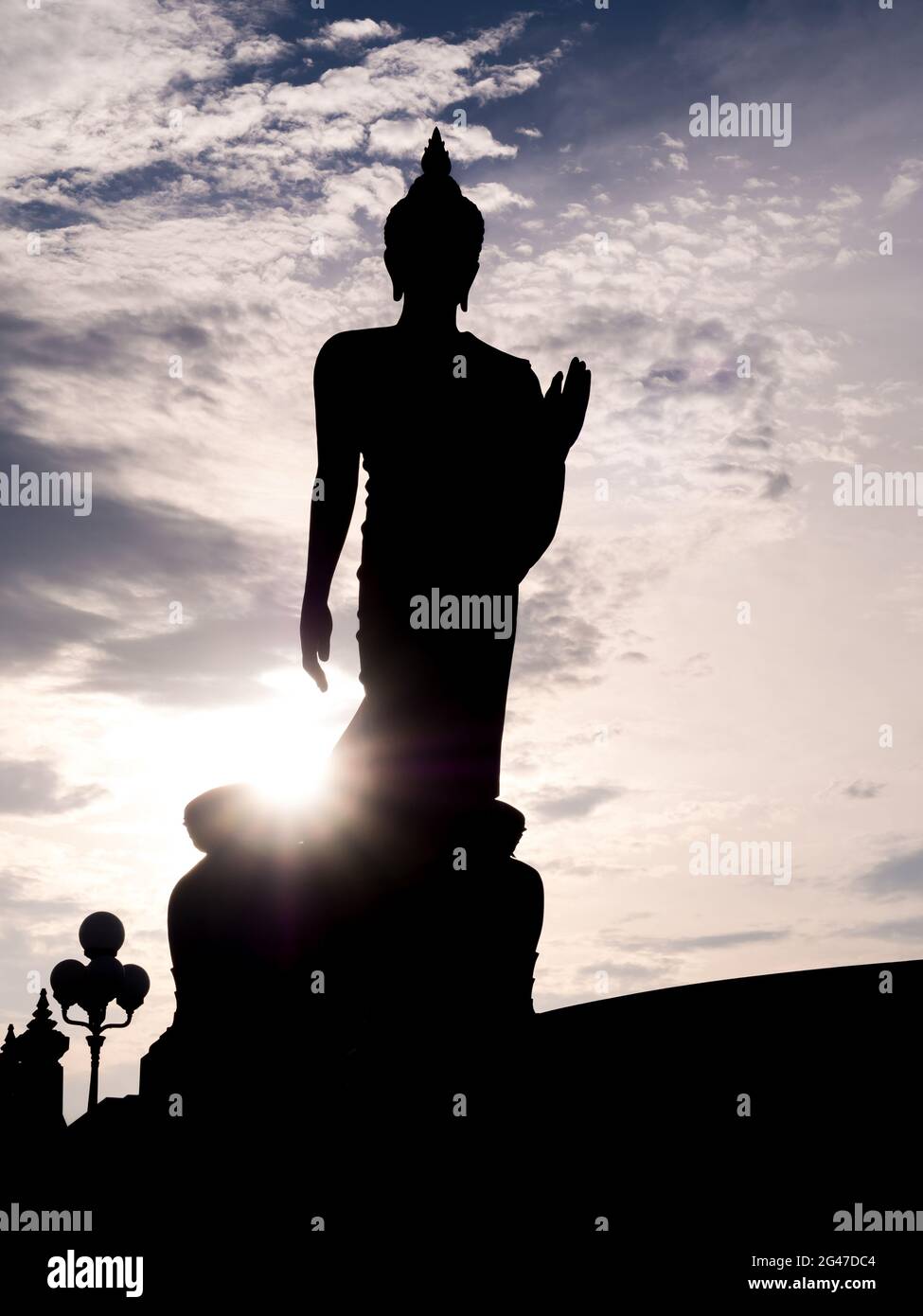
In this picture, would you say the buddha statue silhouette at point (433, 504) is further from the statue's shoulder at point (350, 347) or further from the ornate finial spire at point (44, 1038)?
the ornate finial spire at point (44, 1038)

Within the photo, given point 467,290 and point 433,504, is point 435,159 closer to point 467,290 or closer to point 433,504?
point 467,290

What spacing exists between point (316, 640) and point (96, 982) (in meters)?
9.15

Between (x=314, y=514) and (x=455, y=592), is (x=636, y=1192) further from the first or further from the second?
(x=314, y=514)

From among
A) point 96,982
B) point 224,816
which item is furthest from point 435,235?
point 96,982

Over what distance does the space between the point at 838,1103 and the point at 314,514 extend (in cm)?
346

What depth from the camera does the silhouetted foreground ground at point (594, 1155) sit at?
5383 millimetres

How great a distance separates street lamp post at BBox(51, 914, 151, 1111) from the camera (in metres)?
15.1

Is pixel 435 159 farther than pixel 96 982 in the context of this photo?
No

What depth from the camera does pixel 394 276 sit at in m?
7.18

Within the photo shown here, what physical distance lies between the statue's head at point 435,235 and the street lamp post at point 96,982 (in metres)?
9.74

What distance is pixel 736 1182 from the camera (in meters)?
5.50

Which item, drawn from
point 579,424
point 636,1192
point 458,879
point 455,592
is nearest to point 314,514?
point 455,592

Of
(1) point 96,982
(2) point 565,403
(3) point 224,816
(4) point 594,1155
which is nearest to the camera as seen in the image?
(4) point 594,1155

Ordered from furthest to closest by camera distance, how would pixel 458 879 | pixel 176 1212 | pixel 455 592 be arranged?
pixel 455 592
pixel 458 879
pixel 176 1212
